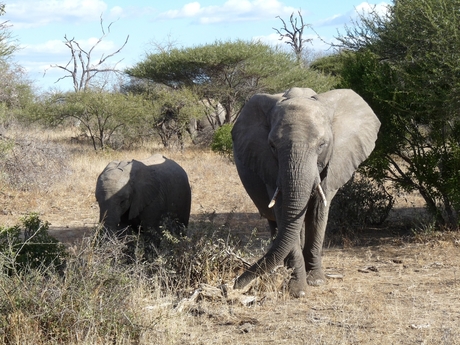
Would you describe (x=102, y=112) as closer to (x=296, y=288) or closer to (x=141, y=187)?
(x=141, y=187)

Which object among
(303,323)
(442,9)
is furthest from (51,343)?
(442,9)

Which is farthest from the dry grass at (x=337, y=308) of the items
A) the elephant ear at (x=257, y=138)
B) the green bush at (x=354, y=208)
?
the elephant ear at (x=257, y=138)

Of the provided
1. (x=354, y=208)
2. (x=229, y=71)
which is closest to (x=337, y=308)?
(x=354, y=208)

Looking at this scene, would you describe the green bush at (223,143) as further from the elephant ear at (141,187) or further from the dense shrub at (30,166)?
the elephant ear at (141,187)

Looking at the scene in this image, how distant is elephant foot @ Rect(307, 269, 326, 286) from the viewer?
25.1 ft

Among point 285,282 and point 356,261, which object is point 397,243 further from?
point 285,282

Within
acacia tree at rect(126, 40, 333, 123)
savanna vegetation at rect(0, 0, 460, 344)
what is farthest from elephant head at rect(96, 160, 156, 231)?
acacia tree at rect(126, 40, 333, 123)

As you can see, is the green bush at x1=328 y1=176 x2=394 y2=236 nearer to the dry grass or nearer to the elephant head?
the dry grass

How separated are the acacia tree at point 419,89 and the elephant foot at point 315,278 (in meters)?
2.68

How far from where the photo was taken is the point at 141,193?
359 inches

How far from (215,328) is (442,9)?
18.0ft

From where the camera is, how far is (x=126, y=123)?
2430 cm

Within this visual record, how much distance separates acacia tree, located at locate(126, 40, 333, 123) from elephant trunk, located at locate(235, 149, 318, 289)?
1986 cm

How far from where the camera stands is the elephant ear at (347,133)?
746 centimetres
